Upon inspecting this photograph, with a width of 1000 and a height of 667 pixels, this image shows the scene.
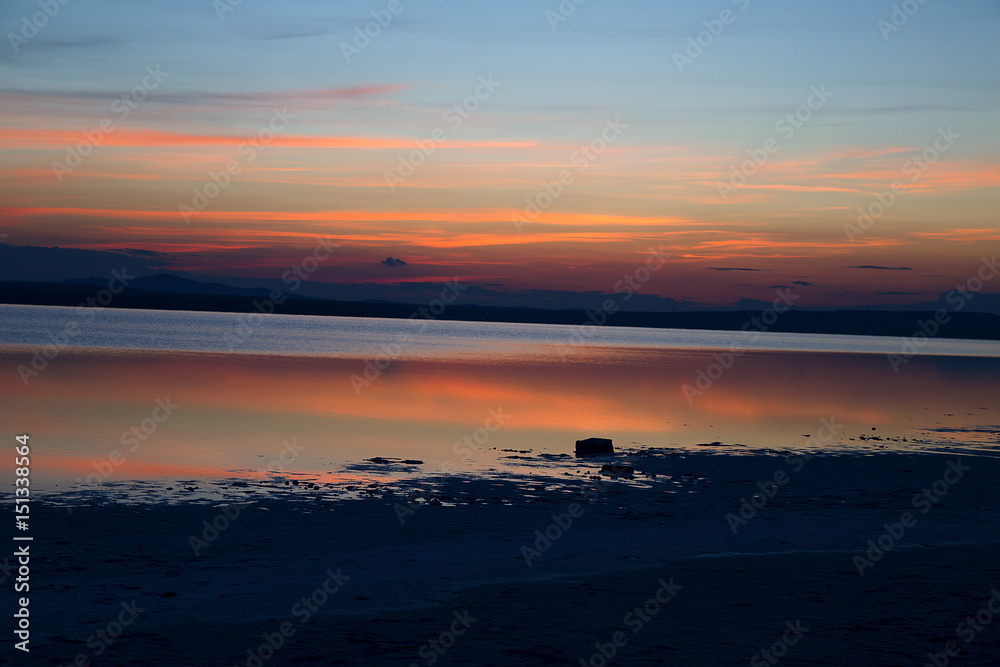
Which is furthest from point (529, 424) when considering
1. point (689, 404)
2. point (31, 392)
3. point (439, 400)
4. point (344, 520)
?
point (31, 392)

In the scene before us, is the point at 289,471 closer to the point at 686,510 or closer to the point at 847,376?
the point at 686,510

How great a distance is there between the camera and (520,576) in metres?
10.3

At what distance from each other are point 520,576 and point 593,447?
10.5 meters

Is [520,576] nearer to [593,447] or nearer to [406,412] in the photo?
[593,447]

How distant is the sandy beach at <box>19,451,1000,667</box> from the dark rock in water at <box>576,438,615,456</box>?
400cm

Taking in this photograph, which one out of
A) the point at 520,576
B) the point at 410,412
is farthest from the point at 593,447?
the point at 520,576

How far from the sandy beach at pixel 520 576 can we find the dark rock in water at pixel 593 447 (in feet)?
13.1

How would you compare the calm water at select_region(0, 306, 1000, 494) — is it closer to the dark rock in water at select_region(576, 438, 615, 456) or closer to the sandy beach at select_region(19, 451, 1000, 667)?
the dark rock in water at select_region(576, 438, 615, 456)

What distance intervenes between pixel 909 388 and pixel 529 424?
2840 centimetres

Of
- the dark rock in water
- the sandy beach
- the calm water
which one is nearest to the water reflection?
the calm water

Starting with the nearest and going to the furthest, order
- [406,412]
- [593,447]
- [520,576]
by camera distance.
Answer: [520,576], [593,447], [406,412]

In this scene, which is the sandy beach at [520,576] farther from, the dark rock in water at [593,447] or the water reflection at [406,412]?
the water reflection at [406,412]

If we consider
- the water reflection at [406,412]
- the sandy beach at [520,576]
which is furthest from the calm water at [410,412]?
the sandy beach at [520,576]

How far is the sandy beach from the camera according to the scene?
25.5ft
